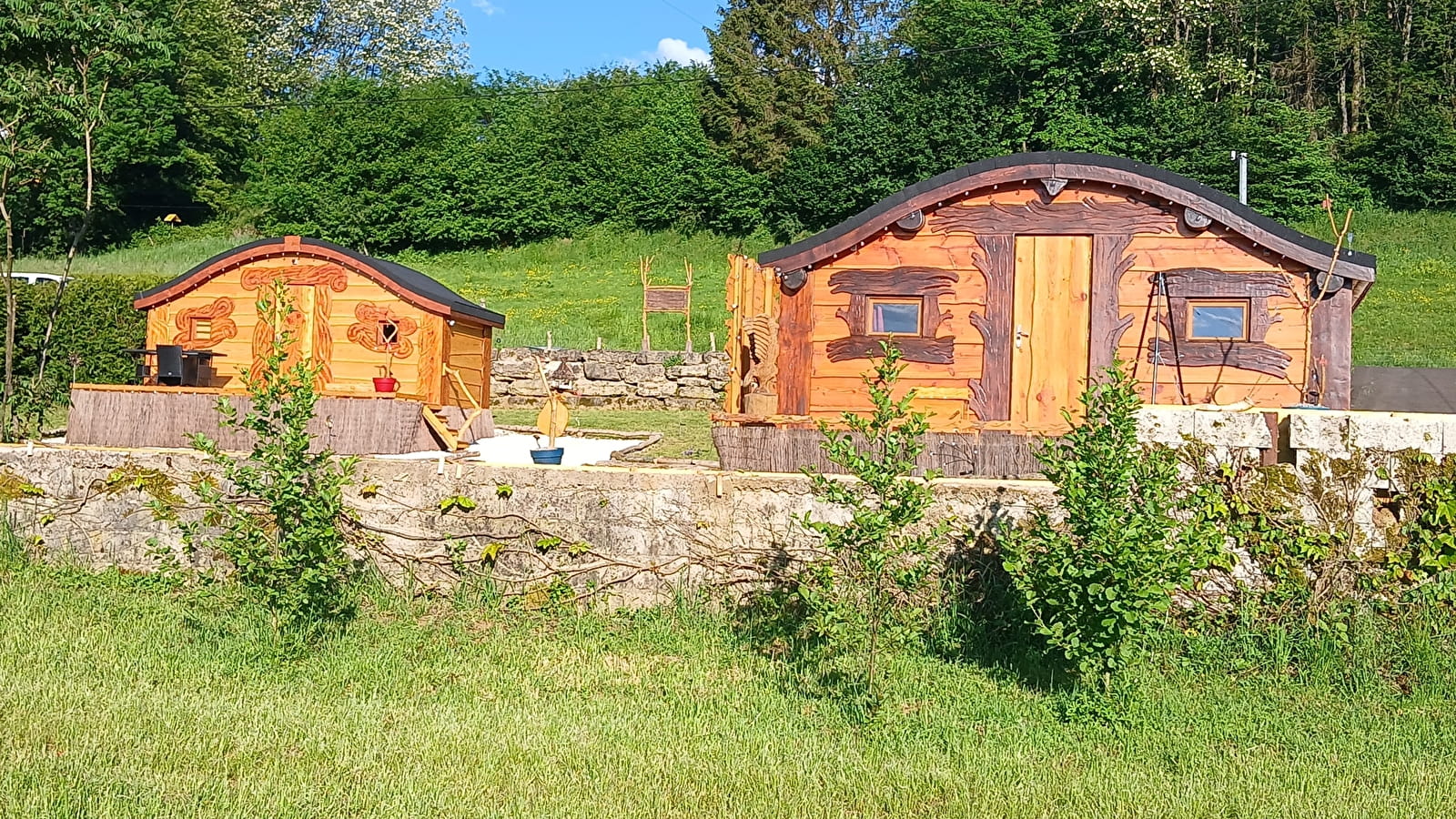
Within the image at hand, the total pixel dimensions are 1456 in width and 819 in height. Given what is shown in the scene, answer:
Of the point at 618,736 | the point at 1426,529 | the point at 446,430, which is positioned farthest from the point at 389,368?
the point at 1426,529

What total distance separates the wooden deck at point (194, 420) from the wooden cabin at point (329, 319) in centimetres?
278

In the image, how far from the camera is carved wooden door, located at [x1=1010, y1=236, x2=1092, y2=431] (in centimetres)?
1205

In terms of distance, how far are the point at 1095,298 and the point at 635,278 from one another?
28215 millimetres

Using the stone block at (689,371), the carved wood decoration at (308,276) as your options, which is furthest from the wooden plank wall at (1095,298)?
the stone block at (689,371)

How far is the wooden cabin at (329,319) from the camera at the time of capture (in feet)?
54.9

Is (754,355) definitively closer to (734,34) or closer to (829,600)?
(829,600)

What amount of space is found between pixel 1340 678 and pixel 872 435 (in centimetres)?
300

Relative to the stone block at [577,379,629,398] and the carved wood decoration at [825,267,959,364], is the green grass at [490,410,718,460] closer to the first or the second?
the stone block at [577,379,629,398]

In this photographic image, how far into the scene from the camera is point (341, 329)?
1689 cm

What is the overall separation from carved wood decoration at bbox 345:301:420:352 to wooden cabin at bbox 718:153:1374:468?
6.44 m

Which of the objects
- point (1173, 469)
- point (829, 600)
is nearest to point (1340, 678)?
point (1173, 469)

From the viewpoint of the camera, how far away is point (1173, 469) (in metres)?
6.34

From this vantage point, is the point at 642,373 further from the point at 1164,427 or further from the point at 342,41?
the point at 342,41

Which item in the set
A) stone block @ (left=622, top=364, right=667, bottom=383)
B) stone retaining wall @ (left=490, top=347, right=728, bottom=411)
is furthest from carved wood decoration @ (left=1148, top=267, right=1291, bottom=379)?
stone block @ (left=622, top=364, right=667, bottom=383)
